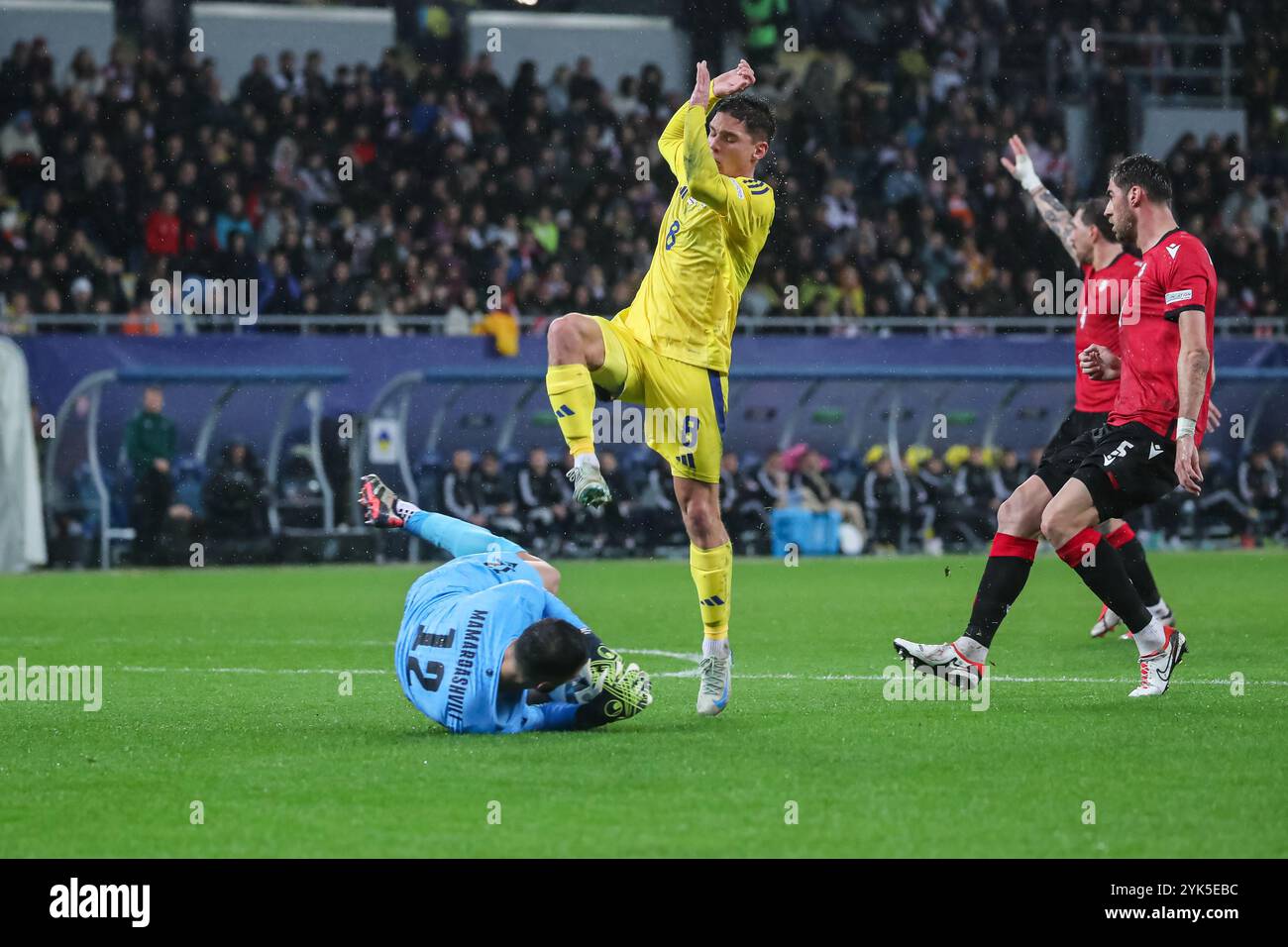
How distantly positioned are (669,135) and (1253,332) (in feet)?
63.2

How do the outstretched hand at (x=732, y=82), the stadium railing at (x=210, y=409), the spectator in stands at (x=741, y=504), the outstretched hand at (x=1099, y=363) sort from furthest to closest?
the spectator in stands at (x=741, y=504) → the stadium railing at (x=210, y=409) → the outstretched hand at (x=1099, y=363) → the outstretched hand at (x=732, y=82)

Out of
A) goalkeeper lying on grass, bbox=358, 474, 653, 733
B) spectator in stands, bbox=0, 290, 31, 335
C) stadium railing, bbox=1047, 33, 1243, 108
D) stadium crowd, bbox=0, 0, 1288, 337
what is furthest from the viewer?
stadium railing, bbox=1047, 33, 1243, 108

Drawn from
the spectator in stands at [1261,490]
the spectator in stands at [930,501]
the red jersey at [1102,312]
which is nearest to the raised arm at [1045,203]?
the red jersey at [1102,312]

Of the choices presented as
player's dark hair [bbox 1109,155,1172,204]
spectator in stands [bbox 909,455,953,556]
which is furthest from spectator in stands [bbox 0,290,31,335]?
player's dark hair [bbox 1109,155,1172,204]

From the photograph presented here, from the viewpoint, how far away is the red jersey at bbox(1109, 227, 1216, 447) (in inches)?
332

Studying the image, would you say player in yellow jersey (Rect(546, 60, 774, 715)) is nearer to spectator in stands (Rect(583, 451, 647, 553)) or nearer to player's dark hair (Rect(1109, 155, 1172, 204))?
player's dark hair (Rect(1109, 155, 1172, 204))

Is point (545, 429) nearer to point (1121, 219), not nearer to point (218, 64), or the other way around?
point (218, 64)

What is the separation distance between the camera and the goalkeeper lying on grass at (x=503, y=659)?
22.4 ft

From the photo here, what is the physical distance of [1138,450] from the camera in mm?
8531

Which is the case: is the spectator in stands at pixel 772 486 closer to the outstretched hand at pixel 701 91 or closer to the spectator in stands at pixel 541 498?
the spectator in stands at pixel 541 498

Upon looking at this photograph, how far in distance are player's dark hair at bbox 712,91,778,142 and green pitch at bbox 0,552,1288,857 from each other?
2.61m

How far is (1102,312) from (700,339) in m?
→ 3.85

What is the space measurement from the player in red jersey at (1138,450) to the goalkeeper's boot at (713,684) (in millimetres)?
828

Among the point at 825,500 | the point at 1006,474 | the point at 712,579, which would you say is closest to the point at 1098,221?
the point at 712,579
